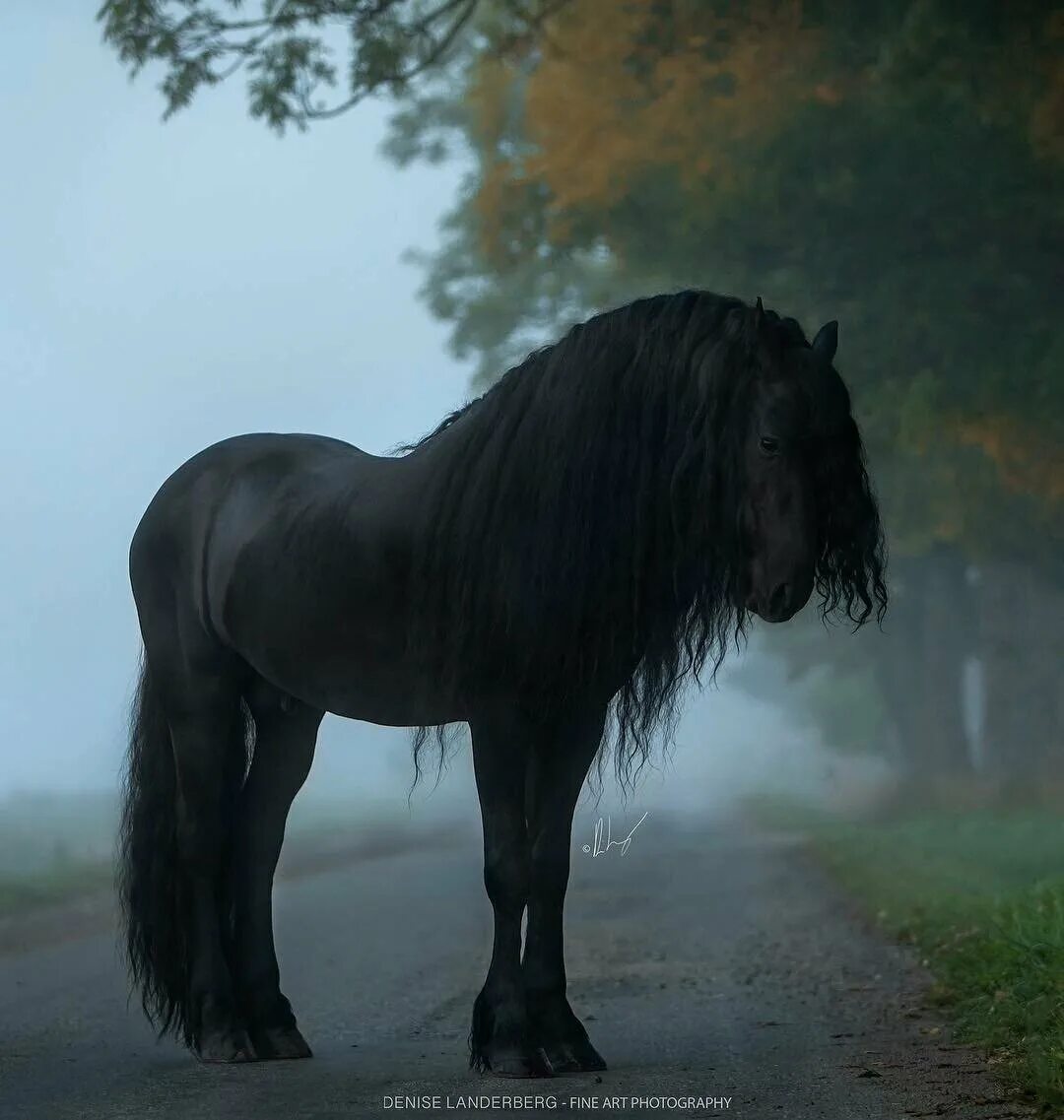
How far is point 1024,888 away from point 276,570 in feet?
13.4

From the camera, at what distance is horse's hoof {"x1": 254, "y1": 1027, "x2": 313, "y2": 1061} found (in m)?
5.04

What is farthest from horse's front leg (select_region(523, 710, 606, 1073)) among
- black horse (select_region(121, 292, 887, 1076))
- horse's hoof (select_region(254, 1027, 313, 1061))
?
horse's hoof (select_region(254, 1027, 313, 1061))

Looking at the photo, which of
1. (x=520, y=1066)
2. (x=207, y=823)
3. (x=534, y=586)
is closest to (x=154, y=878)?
(x=207, y=823)

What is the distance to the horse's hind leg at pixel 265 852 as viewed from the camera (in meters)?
5.10

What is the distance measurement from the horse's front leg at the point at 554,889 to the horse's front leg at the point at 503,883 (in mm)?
92

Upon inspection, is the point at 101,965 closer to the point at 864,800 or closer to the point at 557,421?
the point at 557,421

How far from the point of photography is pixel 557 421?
172 inches

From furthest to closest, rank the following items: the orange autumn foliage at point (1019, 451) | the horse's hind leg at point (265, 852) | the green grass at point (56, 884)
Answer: the orange autumn foliage at point (1019, 451) < the green grass at point (56, 884) < the horse's hind leg at point (265, 852)

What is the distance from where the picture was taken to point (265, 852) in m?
5.29

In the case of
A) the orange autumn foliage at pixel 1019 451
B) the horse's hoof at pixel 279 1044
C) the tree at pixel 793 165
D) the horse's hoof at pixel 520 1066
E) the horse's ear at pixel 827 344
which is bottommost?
the horse's hoof at pixel 520 1066

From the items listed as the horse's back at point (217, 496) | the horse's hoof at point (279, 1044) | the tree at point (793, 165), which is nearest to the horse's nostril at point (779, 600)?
the horse's back at point (217, 496)

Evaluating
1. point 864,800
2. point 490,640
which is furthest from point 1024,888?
point 490,640

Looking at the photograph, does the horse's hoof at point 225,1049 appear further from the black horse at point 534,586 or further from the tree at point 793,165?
the tree at point 793,165

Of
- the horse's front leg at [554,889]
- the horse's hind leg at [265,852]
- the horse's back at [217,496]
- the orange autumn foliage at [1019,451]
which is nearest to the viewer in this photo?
the horse's front leg at [554,889]
